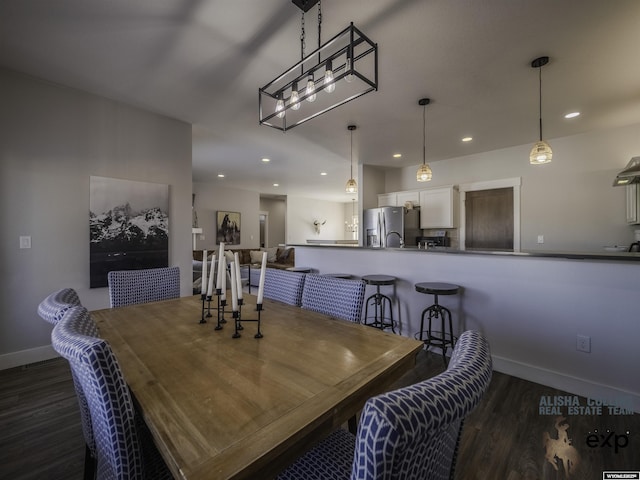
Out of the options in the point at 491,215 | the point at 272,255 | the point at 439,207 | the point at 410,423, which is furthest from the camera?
the point at 272,255

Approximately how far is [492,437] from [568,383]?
104cm

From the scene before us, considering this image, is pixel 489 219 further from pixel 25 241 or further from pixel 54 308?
pixel 25 241

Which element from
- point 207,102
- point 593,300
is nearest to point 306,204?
point 207,102

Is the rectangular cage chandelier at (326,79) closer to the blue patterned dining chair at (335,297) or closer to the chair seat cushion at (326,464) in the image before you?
the blue patterned dining chair at (335,297)

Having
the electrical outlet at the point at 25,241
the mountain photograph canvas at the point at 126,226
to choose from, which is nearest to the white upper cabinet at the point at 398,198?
the mountain photograph canvas at the point at 126,226

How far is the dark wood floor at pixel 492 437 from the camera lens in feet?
4.85

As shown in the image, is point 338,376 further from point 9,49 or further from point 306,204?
point 306,204

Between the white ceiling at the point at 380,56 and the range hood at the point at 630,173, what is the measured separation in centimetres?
67

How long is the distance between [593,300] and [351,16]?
2.65 meters

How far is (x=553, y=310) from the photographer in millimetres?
2283

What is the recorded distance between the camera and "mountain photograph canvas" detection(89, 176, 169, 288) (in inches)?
115

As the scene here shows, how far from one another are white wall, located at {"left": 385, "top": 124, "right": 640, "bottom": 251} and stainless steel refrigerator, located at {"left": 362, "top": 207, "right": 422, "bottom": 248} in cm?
139

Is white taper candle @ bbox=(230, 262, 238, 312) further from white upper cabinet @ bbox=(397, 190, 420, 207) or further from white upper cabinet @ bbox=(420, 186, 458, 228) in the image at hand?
white upper cabinet @ bbox=(397, 190, 420, 207)

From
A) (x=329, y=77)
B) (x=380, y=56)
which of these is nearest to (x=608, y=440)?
(x=329, y=77)
